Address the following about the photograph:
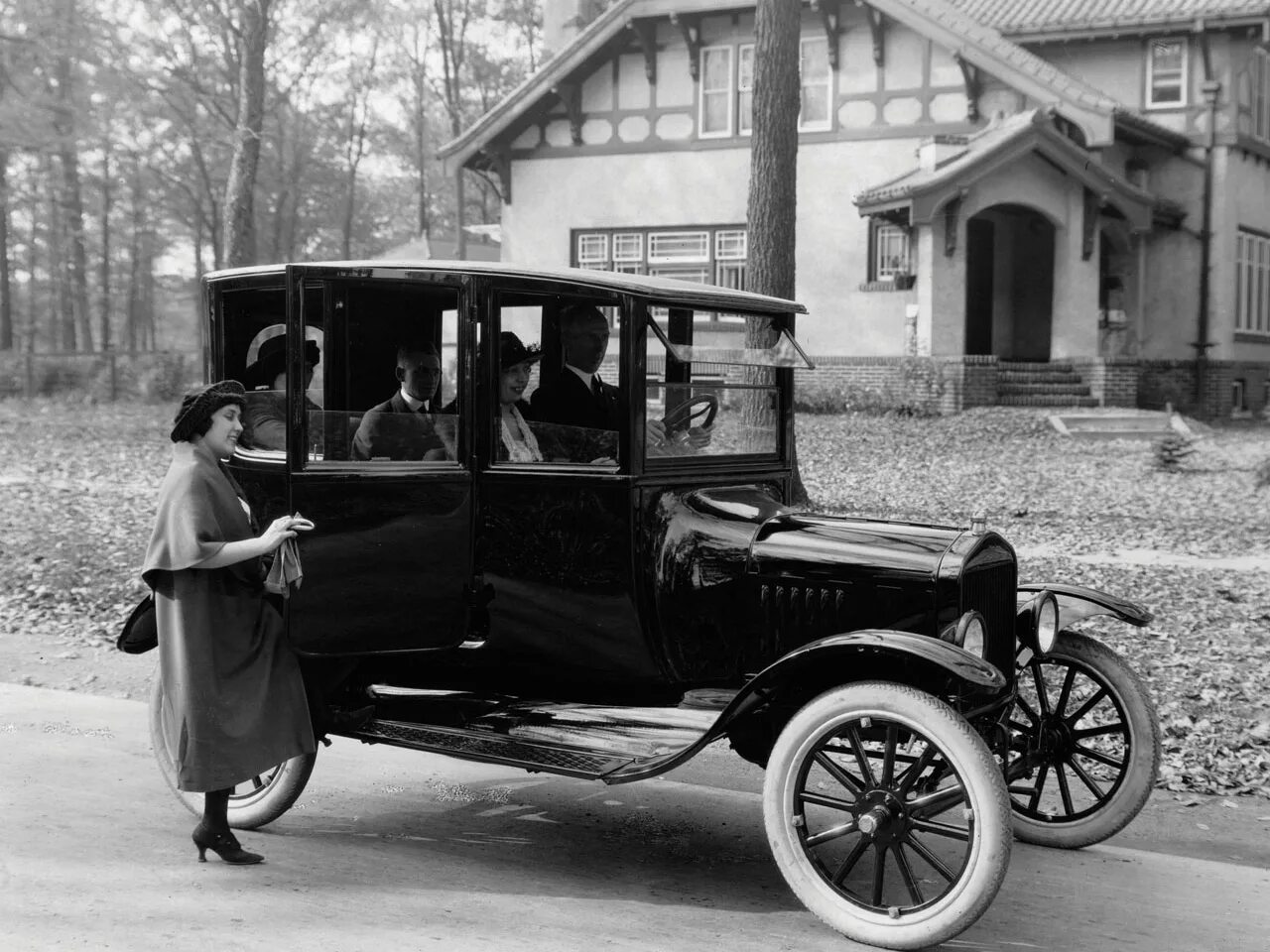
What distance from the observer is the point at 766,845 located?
5215 millimetres

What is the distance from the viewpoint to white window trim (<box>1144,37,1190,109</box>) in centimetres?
2642

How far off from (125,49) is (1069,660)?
74.4ft

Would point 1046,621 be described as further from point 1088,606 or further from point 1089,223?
point 1089,223

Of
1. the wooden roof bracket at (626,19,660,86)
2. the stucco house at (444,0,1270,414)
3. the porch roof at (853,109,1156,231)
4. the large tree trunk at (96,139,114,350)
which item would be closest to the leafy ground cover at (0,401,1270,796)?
the stucco house at (444,0,1270,414)

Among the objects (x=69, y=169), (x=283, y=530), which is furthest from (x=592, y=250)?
(x=283, y=530)

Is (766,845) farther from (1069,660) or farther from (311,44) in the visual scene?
(311,44)

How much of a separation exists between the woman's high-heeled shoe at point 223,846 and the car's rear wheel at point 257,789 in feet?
1.10

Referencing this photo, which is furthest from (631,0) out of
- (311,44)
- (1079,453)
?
(1079,453)

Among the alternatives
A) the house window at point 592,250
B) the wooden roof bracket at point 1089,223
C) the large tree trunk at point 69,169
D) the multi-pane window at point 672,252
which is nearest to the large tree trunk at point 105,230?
the large tree trunk at point 69,169

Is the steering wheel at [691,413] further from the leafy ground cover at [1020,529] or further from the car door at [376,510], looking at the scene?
the leafy ground cover at [1020,529]

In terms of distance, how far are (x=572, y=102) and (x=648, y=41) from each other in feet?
6.38

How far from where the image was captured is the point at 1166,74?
2684 centimetres

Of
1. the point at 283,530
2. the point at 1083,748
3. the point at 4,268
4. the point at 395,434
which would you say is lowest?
the point at 1083,748

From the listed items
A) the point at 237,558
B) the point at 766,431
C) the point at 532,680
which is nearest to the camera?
the point at 237,558
